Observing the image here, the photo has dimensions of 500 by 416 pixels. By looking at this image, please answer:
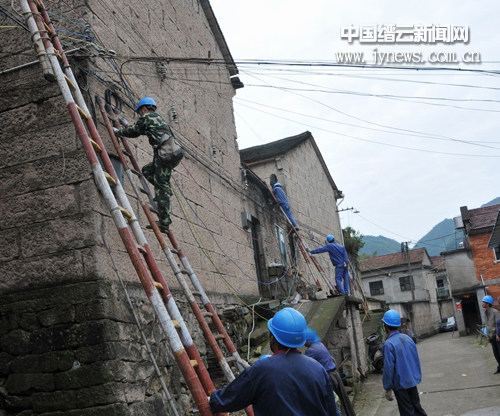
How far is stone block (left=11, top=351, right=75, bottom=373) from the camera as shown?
4.34 metres

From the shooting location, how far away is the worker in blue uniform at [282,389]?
2.84m

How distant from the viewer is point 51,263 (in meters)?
4.65

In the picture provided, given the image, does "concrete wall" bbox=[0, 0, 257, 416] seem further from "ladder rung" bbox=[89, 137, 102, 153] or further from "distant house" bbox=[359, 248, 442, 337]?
"distant house" bbox=[359, 248, 442, 337]

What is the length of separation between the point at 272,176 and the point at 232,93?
13.3 ft

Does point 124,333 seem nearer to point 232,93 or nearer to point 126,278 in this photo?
point 126,278

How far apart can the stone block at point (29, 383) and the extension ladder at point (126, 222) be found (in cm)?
143

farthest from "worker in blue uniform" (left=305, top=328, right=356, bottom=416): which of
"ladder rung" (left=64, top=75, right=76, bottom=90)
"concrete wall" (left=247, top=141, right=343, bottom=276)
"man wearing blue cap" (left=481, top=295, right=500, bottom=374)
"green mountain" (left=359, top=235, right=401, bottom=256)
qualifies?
"green mountain" (left=359, top=235, right=401, bottom=256)

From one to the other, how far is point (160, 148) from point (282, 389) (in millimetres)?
2925

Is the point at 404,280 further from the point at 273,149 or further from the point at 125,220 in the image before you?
the point at 125,220

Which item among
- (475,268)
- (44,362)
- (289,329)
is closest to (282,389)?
(289,329)

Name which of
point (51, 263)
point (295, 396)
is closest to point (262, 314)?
point (51, 263)

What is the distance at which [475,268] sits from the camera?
83.3ft

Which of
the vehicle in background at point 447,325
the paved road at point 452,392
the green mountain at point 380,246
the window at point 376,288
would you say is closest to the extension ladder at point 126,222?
the paved road at point 452,392

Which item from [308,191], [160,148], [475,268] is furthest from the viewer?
[475,268]
